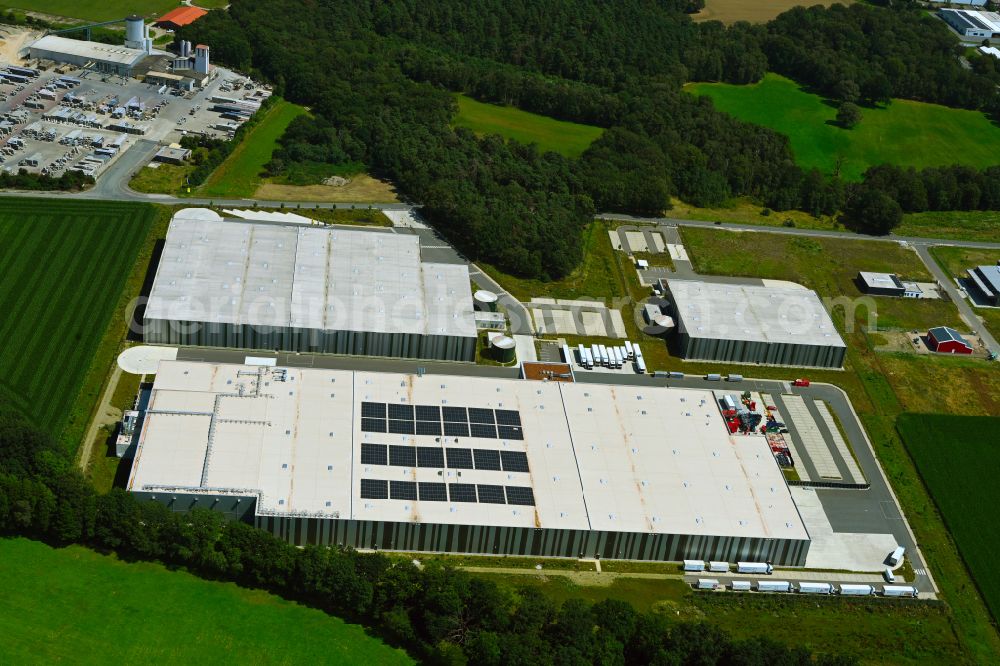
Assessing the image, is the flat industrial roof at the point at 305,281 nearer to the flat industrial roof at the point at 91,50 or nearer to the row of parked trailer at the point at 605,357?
the row of parked trailer at the point at 605,357

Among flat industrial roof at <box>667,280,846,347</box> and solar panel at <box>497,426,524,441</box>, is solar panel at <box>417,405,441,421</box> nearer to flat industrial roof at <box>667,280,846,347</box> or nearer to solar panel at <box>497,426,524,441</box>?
solar panel at <box>497,426,524,441</box>

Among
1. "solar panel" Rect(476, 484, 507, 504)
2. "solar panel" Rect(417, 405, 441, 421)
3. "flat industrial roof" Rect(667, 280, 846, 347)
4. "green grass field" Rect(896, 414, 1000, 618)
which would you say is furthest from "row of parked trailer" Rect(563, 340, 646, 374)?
"green grass field" Rect(896, 414, 1000, 618)

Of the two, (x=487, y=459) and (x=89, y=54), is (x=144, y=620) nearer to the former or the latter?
(x=487, y=459)

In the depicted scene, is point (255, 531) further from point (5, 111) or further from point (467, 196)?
point (5, 111)

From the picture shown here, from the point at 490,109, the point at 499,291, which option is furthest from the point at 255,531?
the point at 490,109

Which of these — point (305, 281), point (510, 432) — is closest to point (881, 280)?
point (510, 432)

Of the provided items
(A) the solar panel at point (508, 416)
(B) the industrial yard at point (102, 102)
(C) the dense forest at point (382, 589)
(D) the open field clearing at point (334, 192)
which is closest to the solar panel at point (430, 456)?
(A) the solar panel at point (508, 416)
